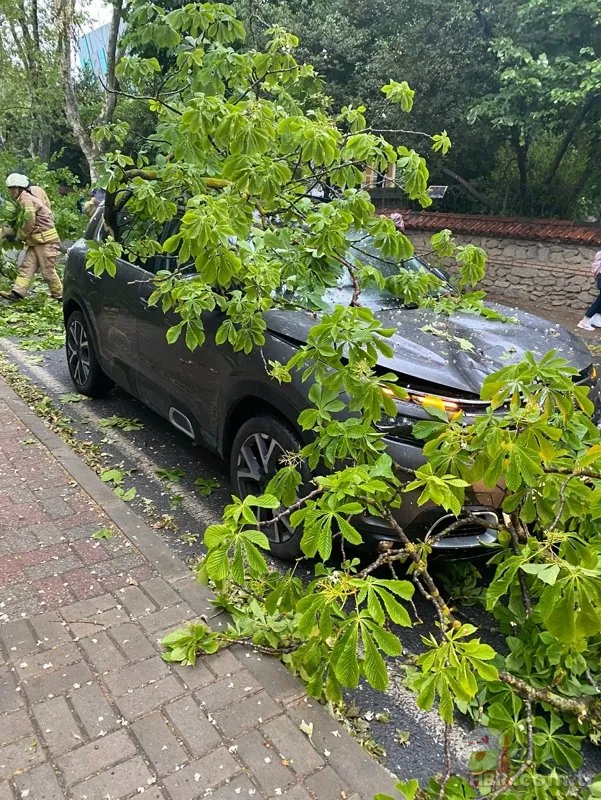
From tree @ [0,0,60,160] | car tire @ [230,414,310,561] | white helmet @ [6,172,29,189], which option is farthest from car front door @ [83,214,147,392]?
tree @ [0,0,60,160]

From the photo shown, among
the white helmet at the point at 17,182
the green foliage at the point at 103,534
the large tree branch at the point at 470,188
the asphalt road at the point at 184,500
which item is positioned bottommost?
the asphalt road at the point at 184,500

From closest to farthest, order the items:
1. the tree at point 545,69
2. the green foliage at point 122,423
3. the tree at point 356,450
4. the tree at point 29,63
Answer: the tree at point 356,450 < the green foliage at point 122,423 < the tree at point 545,69 < the tree at point 29,63

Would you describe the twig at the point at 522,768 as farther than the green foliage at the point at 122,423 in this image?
No

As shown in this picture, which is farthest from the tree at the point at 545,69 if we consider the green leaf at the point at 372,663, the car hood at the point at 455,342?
the green leaf at the point at 372,663

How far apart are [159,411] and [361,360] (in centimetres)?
245

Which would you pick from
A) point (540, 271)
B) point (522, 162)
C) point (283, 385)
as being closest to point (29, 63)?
point (522, 162)

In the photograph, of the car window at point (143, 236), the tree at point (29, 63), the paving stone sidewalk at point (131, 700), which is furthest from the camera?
the tree at point (29, 63)

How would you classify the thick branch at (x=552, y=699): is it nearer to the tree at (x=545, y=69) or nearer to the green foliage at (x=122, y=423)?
the green foliage at (x=122, y=423)

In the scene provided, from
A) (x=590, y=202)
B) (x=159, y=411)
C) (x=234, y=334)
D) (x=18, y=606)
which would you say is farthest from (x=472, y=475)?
(x=590, y=202)

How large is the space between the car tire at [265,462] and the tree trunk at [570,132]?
955cm

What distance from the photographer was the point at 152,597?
3.01 meters

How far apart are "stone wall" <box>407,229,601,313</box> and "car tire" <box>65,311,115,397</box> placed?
705 cm

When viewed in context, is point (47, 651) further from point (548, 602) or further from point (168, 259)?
A: point (168, 259)

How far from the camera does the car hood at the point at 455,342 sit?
10.1ft
